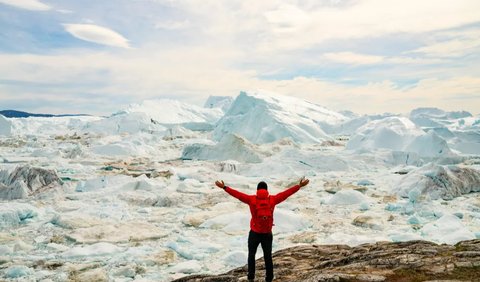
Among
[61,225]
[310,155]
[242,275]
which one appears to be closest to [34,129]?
[310,155]

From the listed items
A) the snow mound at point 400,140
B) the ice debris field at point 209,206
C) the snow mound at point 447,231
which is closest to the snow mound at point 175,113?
the ice debris field at point 209,206

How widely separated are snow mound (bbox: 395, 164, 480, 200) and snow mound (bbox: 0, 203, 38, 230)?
11783mm

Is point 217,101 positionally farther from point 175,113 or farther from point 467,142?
point 467,142

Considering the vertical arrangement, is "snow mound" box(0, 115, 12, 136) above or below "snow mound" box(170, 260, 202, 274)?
above

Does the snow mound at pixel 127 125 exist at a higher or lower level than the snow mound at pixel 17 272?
higher

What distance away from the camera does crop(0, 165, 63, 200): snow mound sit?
14773 mm

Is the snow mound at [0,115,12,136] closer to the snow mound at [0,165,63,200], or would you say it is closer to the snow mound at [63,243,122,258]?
the snow mound at [0,165,63,200]

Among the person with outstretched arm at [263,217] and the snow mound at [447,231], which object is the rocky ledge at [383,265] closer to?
the person with outstretched arm at [263,217]

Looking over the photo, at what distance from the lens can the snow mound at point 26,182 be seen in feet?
48.5

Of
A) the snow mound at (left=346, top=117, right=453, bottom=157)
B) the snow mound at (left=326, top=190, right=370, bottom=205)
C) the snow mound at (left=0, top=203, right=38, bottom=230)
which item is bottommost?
the snow mound at (left=0, top=203, right=38, bottom=230)

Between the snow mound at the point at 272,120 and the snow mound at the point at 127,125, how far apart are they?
570 inches

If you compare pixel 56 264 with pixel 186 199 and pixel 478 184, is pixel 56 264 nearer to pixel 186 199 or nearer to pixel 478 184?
pixel 186 199

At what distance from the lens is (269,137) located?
36625mm

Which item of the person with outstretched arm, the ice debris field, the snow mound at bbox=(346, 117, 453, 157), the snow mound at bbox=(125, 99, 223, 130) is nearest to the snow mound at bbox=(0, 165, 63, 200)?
the ice debris field
